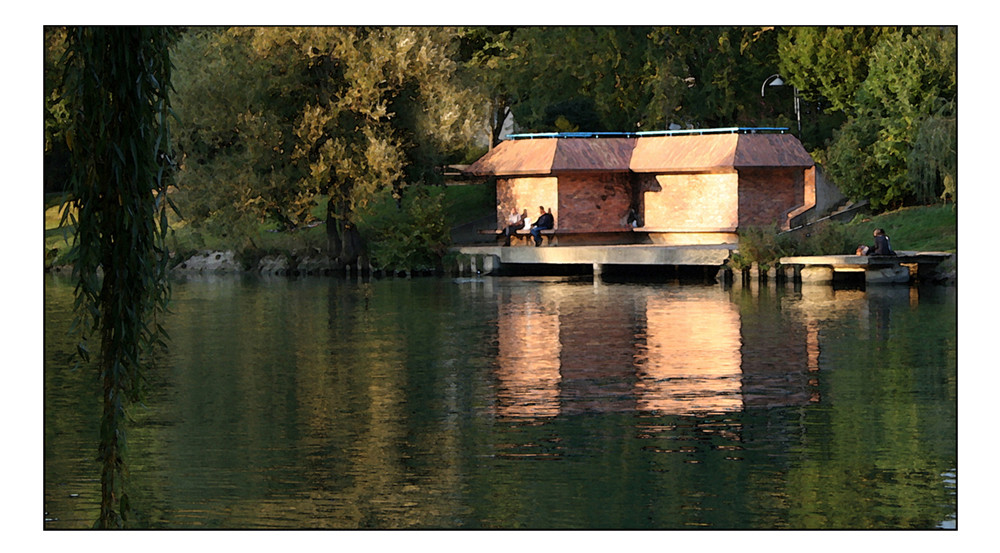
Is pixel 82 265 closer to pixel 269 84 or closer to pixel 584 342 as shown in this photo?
pixel 584 342

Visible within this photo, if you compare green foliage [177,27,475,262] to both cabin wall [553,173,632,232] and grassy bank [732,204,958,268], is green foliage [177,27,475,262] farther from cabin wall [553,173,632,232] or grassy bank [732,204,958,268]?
grassy bank [732,204,958,268]

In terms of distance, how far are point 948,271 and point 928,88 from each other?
7820 millimetres

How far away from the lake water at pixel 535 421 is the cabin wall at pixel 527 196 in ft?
49.5

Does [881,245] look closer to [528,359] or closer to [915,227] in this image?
[915,227]

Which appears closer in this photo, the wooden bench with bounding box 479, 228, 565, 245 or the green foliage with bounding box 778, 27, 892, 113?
the wooden bench with bounding box 479, 228, 565, 245

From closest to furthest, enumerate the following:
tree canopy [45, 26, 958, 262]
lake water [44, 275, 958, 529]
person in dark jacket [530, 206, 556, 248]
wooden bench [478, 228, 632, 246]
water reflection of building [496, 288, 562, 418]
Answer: lake water [44, 275, 958, 529]
water reflection of building [496, 288, 562, 418]
tree canopy [45, 26, 958, 262]
person in dark jacket [530, 206, 556, 248]
wooden bench [478, 228, 632, 246]

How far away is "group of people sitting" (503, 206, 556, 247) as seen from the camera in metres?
45.2

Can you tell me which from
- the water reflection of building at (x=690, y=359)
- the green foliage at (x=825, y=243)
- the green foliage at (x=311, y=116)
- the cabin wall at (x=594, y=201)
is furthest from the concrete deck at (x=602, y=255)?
the water reflection of building at (x=690, y=359)

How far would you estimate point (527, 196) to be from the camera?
46594mm

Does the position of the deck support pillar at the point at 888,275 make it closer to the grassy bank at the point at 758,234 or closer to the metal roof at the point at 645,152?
the grassy bank at the point at 758,234

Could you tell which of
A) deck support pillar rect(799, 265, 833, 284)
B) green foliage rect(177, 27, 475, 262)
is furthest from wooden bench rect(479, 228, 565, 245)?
deck support pillar rect(799, 265, 833, 284)

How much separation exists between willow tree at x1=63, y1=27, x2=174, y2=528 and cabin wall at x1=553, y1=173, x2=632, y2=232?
120 ft

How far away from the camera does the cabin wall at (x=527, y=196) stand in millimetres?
45888

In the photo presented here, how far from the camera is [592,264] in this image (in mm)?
44219
